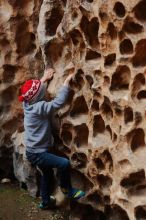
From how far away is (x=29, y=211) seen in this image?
12.9 feet

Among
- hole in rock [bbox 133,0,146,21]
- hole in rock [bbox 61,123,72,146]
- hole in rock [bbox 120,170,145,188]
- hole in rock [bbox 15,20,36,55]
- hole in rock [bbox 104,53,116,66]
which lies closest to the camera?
hole in rock [bbox 133,0,146,21]

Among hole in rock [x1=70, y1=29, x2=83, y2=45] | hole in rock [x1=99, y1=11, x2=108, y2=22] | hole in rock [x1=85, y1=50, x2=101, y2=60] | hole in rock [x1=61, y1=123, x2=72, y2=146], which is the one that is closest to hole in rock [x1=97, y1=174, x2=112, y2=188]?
hole in rock [x1=61, y1=123, x2=72, y2=146]

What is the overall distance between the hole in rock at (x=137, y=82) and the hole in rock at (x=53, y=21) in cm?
89

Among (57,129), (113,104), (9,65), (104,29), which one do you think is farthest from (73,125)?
(9,65)

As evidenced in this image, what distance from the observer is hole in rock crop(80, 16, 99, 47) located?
3355 mm

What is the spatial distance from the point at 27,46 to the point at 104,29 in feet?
3.84

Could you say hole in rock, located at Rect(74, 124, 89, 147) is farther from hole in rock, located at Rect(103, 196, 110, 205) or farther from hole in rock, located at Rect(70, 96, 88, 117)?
hole in rock, located at Rect(103, 196, 110, 205)

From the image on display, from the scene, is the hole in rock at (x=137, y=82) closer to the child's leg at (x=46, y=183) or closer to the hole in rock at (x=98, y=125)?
the hole in rock at (x=98, y=125)

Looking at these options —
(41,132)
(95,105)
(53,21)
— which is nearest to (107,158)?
(95,105)

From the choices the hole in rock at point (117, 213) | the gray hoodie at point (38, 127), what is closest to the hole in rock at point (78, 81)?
the gray hoodie at point (38, 127)

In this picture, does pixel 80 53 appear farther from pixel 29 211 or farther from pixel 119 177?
pixel 29 211

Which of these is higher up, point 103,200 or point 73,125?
point 73,125

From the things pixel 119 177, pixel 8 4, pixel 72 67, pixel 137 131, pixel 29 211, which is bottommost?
pixel 29 211

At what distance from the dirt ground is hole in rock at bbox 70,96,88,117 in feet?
2.36
